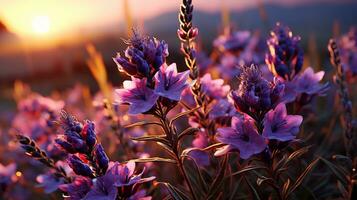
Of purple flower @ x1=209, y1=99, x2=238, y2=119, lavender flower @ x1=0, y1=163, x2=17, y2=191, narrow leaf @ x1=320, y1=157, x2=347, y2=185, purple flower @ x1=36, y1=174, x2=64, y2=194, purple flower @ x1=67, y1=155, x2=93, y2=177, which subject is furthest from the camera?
lavender flower @ x1=0, y1=163, x2=17, y2=191

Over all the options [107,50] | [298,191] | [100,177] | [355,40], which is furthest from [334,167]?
[107,50]

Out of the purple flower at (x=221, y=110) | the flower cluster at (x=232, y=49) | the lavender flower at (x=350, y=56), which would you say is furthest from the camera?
the flower cluster at (x=232, y=49)

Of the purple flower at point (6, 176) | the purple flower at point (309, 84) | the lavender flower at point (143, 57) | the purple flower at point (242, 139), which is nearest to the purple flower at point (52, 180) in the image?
the purple flower at point (6, 176)

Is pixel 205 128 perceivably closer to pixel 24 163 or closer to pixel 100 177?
pixel 100 177

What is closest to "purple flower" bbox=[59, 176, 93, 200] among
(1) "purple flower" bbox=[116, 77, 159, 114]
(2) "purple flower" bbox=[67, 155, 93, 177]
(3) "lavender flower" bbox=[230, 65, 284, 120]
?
(2) "purple flower" bbox=[67, 155, 93, 177]

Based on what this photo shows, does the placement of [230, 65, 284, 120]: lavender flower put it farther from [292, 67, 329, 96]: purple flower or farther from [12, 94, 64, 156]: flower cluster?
[12, 94, 64, 156]: flower cluster

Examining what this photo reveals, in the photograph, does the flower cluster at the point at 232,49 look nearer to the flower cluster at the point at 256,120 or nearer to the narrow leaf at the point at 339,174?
the narrow leaf at the point at 339,174
